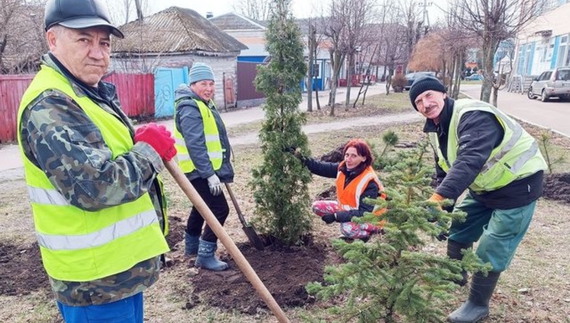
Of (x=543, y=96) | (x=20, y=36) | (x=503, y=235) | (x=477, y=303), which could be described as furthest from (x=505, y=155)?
(x=543, y=96)

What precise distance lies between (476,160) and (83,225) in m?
2.19

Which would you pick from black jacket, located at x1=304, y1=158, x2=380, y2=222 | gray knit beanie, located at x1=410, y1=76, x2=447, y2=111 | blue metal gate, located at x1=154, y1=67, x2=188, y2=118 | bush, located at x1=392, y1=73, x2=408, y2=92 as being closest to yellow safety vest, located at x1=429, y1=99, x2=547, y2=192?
gray knit beanie, located at x1=410, y1=76, x2=447, y2=111

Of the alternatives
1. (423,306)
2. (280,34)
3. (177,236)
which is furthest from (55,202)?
(177,236)

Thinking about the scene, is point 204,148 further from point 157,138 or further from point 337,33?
point 337,33

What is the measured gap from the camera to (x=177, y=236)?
4828 millimetres

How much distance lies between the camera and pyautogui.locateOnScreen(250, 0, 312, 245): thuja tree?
12.9 ft

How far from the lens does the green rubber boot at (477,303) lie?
3158mm

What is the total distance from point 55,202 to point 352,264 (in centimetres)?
140

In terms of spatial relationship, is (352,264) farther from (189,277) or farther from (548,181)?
(548,181)

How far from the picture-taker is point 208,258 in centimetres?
396

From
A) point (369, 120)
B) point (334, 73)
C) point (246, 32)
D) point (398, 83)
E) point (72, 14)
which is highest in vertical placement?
point (246, 32)

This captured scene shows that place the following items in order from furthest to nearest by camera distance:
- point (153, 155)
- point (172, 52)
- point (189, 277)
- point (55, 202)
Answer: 1. point (172, 52)
2. point (189, 277)
3. point (153, 155)
4. point (55, 202)

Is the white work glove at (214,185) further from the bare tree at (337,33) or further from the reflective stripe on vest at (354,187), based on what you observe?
the bare tree at (337,33)

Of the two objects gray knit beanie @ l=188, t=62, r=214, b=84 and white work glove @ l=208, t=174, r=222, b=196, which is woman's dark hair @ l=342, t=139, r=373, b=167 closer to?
white work glove @ l=208, t=174, r=222, b=196
